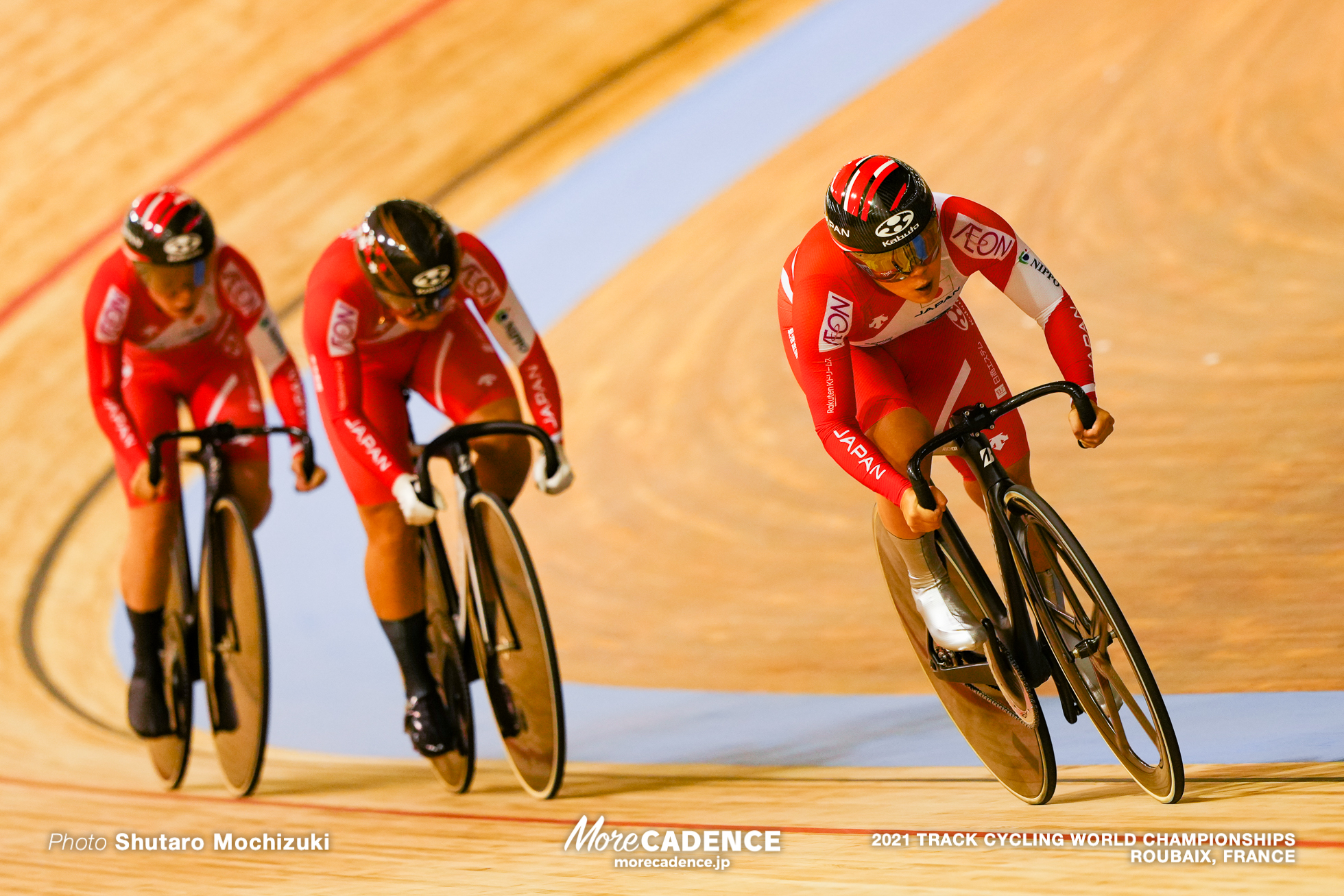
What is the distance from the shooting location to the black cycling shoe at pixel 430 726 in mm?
3070

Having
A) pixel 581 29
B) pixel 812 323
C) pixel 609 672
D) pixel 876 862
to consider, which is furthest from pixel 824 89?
pixel 876 862

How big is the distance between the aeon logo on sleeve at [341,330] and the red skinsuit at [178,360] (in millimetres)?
467

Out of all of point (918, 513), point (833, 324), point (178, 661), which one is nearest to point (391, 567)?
point (178, 661)

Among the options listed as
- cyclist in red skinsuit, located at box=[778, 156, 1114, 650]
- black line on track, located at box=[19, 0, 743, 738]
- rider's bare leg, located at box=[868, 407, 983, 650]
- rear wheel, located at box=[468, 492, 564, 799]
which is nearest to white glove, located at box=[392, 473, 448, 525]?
rear wheel, located at box=[468, 492, 564, 799]

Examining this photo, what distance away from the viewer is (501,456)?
10.4 feet

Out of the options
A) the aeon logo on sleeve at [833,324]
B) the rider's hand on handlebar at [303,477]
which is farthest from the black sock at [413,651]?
the aeon logo on sleeve at [833,324]

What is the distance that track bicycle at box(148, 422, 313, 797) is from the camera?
3312 mm

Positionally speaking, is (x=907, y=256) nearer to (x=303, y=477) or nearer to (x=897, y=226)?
(x=897, y=226)

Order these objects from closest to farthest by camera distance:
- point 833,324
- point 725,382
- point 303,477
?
1. point 833,324
2. point 303,477
3. point 725,382

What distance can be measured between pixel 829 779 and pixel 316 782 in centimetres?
135

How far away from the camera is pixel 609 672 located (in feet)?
13.4

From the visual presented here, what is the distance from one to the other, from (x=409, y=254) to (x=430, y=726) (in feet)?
3.32

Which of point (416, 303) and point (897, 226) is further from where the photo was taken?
point (416, 303)

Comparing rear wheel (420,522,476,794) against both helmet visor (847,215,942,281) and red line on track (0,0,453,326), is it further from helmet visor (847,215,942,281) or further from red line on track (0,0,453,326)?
red line on track (0,0,453,326)
